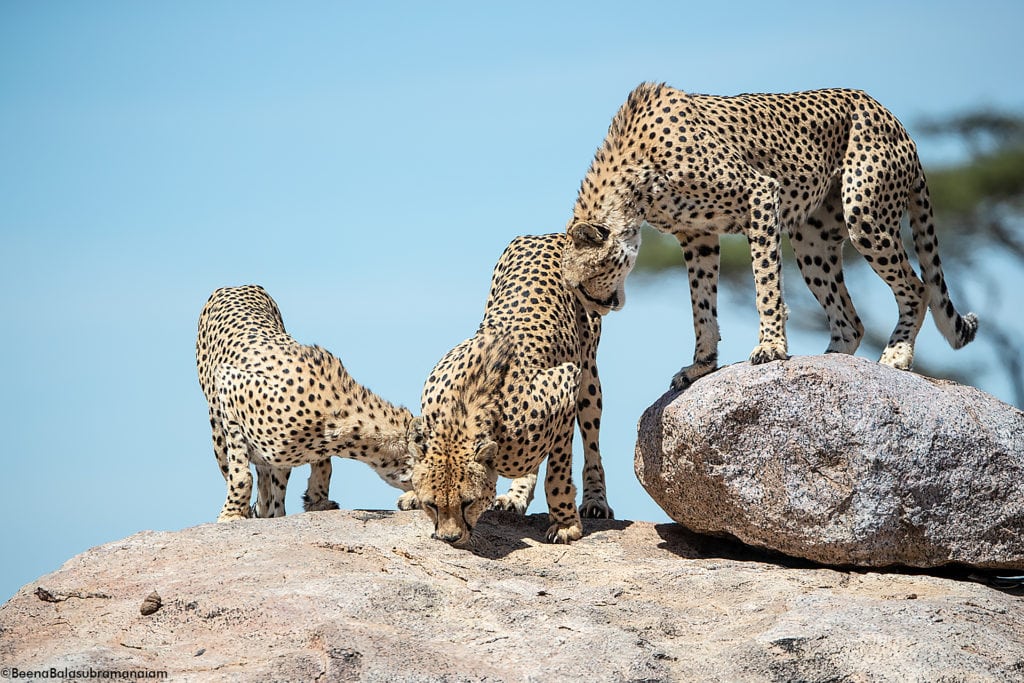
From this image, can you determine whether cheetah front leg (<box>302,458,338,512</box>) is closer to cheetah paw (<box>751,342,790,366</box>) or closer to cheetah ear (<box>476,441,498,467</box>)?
cheetah ear (<box>476,441,498,467</box>)

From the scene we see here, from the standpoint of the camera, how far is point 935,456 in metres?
8.58

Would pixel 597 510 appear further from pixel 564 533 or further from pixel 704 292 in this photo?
pixel 704 292

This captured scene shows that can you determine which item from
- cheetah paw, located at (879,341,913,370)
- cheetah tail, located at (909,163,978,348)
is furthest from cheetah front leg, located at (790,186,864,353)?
cheetah tail, located at (909,163,978,348)

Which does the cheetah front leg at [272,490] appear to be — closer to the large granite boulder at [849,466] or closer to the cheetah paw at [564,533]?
the cheetah paw at [564,533]

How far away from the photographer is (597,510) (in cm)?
1017

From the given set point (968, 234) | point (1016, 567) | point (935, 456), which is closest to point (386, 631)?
point (935, 456)

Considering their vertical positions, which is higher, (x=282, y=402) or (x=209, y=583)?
(x=282, y=402)

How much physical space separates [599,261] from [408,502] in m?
2.21

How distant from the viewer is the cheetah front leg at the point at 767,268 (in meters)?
8.94

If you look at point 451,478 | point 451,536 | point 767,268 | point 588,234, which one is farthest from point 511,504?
point 767,268

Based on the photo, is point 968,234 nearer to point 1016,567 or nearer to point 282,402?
point 1016,567

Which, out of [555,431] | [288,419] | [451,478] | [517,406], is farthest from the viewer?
[288,419]

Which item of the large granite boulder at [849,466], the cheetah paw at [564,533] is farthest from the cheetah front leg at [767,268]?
the cheetah paw at [564,533]

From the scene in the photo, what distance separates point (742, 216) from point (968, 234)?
1422 centimetres
